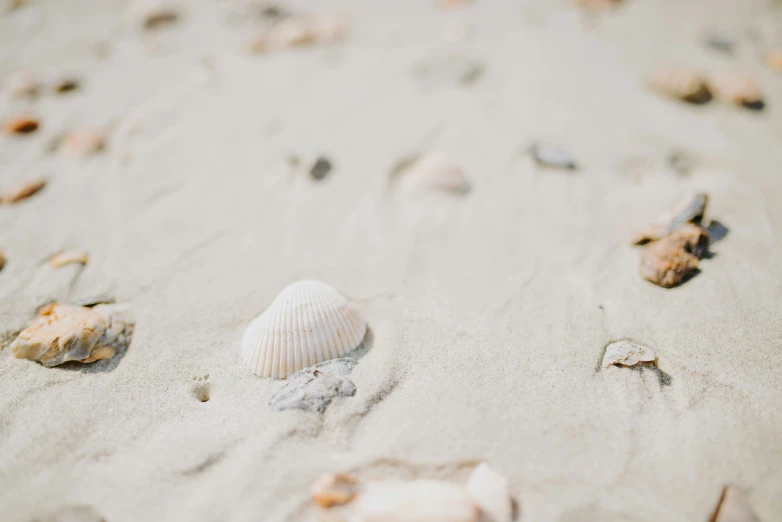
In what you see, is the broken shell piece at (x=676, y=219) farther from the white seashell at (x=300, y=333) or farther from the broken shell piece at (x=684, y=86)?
the white seashell at (x=300, y=333)

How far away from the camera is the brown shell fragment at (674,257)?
2133 mm

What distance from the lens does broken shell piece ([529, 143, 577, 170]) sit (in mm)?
2818

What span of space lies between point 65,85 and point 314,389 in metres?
3.25

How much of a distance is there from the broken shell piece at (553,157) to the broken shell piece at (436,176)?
1.56 ft

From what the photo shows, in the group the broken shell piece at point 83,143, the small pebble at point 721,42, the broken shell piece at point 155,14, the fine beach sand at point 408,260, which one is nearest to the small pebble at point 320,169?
the fine beach sand at point 408,260

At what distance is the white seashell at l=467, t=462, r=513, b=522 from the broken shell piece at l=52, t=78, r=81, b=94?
3829mm

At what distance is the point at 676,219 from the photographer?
2312mm

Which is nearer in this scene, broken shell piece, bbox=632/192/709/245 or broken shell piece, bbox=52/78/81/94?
broken shell piece, bbox=632/192/709/245

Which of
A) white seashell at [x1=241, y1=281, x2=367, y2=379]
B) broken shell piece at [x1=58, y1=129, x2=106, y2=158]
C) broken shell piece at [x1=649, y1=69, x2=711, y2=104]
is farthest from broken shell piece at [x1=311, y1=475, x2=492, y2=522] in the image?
broken shell piece at [x1=649, y1=69, x2=711, y2=104]

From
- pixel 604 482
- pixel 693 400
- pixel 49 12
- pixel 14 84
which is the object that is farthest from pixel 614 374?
pixel 49 12

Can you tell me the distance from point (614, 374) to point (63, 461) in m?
2.01

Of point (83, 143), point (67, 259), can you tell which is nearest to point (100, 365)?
point (67, 259)

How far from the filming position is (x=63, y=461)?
5.36 ft

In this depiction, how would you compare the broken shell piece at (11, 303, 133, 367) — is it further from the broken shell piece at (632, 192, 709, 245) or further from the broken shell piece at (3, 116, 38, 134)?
the broken shell piece at (632, 192, 709, 245)
